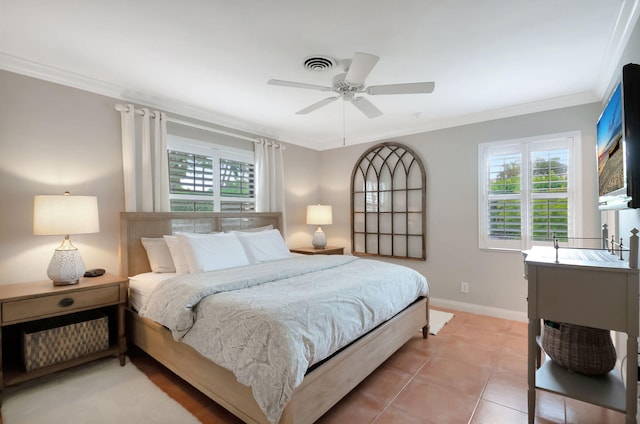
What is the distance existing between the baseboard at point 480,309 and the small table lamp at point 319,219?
176 cm

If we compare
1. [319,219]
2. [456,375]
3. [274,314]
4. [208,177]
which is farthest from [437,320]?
[208,177]

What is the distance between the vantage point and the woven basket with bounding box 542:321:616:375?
1714 mm

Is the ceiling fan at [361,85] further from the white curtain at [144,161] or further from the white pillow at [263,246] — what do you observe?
the white curtain at [144,161]

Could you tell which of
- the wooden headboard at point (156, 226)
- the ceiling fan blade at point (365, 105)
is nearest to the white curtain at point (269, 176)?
the wooden headboard at point (156, 226)

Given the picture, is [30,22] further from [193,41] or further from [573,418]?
[573,418]

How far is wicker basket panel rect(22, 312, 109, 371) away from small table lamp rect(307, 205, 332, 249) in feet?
9.15

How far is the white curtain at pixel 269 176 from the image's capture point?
425 centimetres

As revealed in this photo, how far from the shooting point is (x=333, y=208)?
5.18 m

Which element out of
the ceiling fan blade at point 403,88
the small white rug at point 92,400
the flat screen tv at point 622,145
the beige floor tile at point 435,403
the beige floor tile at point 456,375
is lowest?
the beige floor tile at point 456,375

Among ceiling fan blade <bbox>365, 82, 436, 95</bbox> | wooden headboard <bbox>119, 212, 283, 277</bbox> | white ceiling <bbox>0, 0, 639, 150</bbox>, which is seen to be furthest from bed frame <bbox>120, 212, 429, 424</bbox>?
ceiling fan blade <bbox>365, 82, 436, 95</bbox>

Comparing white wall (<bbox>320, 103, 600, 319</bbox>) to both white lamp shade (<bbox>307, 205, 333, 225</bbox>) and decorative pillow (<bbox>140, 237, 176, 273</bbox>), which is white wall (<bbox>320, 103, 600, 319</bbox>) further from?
decorative pillow (<bbox>140, 237, 176, 273</bbox>)

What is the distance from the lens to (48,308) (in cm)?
217

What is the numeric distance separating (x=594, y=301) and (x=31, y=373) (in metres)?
3.50

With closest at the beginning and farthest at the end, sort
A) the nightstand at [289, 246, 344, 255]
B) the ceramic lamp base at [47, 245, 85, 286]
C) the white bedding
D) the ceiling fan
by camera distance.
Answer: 1. the ceiling fan
2. the ceramic lamp base at [47, 245, 85, 286]
3. the white bedding
4. the nightstand at [289, 246, 344, 255]
